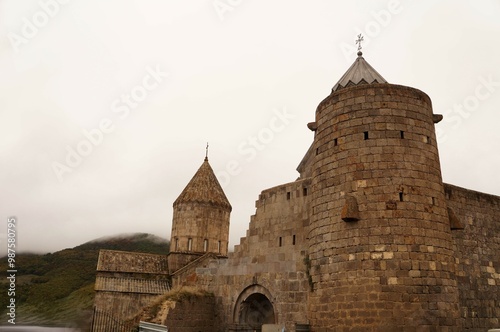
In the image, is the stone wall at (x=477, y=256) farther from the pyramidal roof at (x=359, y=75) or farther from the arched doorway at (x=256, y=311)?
the arched doorway at (x=256, y=311)

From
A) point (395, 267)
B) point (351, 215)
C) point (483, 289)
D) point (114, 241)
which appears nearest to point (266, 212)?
point (351, 215)

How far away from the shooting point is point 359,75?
13.6 meters

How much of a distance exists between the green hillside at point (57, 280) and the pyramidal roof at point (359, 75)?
1259 centimetres

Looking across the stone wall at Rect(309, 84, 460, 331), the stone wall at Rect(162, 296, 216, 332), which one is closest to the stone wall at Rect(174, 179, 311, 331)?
the stone wall at Rect(162, 296, 216, 332)

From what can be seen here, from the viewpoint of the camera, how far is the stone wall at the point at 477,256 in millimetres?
12227

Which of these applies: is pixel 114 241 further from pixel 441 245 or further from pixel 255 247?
pixel 441 245

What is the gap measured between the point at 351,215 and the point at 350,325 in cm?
280

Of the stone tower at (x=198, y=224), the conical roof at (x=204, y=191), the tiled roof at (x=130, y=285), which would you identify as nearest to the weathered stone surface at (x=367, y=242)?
the tiled roof at (x=130, y=285)

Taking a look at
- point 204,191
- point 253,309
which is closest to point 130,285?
point 204,191

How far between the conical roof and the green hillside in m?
9.91

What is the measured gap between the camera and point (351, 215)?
1035 centimetres

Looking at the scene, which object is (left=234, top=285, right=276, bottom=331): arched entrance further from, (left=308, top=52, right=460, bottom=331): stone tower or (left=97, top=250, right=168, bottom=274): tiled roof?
(left=97, top=250, right=168, bottom=274): tiled roof

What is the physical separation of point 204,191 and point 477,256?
1982 cm

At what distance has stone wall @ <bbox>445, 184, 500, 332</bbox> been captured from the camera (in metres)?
12.2
